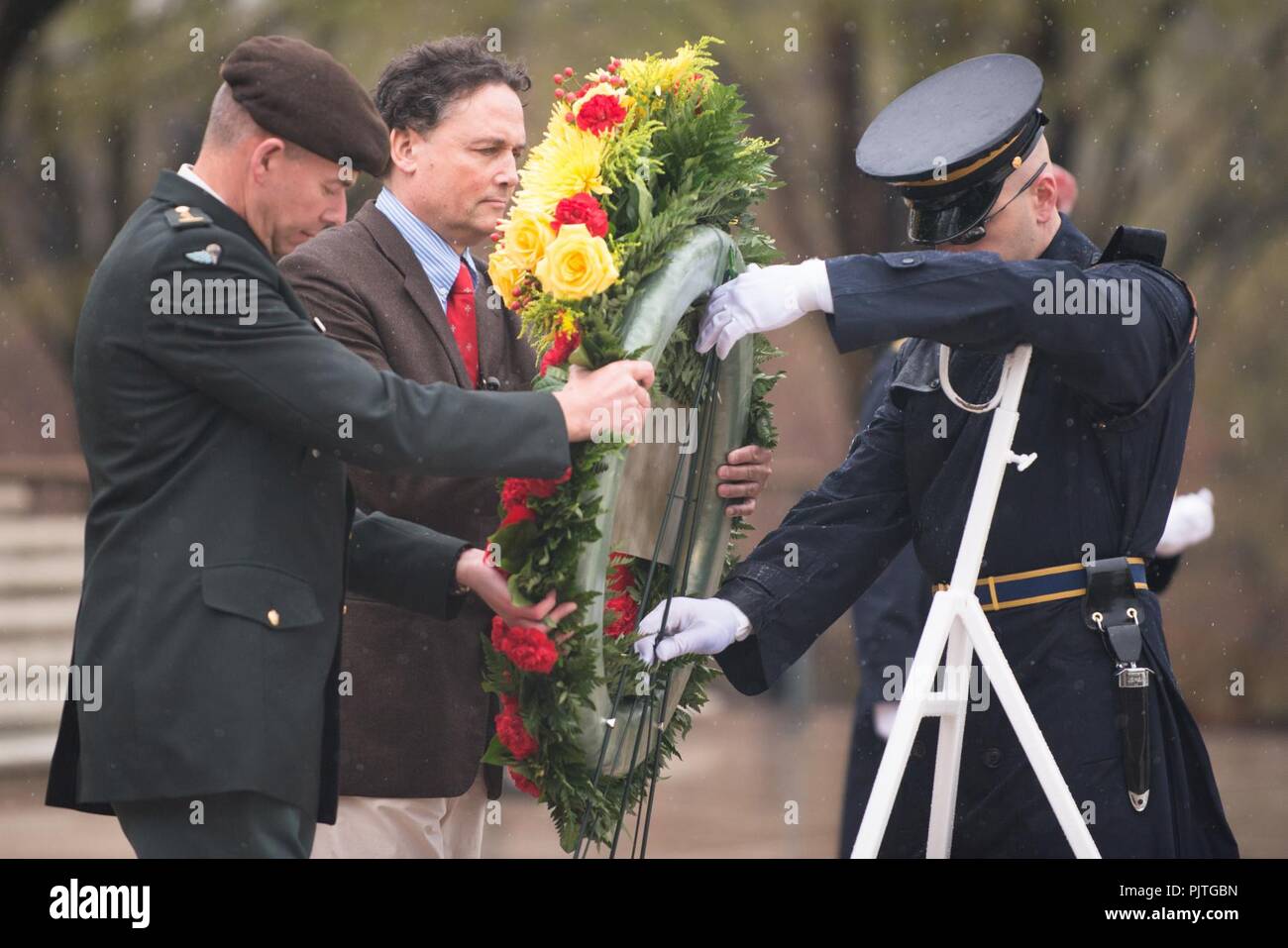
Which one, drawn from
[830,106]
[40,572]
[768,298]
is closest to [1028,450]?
[768,298]

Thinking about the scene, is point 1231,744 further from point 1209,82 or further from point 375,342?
point 375,342

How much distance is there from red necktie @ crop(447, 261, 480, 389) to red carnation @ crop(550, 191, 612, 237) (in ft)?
2.55

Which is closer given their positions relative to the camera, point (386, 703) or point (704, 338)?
point (704, 338)

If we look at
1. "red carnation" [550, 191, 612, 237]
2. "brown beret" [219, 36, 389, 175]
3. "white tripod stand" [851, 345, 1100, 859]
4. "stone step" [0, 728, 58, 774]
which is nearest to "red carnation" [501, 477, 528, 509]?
"red carnation" [550, 191, 612, 237]

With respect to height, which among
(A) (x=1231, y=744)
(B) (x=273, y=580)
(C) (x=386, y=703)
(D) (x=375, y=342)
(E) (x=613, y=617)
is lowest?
(A) (x=1231, y=744)

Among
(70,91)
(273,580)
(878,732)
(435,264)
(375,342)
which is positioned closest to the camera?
(273,580)

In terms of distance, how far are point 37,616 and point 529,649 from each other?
25.4 feet

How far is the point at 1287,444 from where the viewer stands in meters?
10.9

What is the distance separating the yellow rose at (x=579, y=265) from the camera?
3020 mm

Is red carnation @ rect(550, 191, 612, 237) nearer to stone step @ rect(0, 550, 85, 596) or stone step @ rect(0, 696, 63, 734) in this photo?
stone step @ rect(0, 696, 63, 734)

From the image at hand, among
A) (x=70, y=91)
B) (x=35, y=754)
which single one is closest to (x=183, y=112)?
(x=70, y=91)

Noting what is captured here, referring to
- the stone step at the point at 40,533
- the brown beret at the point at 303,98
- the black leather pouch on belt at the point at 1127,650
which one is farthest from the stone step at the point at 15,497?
the black leather pouch on belt at the point at 1127,650

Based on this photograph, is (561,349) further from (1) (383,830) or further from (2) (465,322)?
(1) (383,830)

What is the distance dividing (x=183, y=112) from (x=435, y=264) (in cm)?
655
